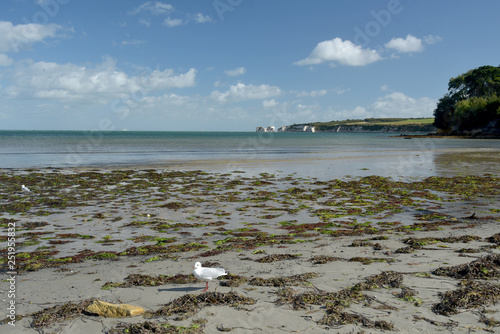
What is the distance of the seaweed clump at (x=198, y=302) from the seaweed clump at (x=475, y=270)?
10.7 feet

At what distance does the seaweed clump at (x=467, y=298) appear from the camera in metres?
4.68

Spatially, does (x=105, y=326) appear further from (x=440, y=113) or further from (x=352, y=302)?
(x=440, y=113)

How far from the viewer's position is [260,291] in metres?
5.36

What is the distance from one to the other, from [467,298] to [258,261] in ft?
11.0

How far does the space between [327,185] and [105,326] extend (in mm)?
14162

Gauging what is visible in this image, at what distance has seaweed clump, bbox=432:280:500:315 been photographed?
4.68 metres

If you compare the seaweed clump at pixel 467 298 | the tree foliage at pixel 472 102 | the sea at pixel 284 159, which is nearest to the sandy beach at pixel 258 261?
the seaweed clump at pixel 467 298

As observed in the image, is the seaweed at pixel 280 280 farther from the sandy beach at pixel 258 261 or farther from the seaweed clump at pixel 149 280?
the seaweed clump at pixel 149 280

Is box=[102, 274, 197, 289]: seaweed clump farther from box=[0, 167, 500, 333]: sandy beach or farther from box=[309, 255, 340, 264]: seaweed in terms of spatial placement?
box=[309, 255, 340, 264]: seaweed

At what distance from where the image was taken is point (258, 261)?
6.81 m

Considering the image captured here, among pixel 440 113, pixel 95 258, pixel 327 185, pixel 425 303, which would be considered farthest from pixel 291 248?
pixel 440 113

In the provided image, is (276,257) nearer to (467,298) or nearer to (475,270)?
(467,298)

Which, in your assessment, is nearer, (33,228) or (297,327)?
(297,327)

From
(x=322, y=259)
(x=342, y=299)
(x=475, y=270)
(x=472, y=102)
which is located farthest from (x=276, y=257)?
(x=472, y=102)
